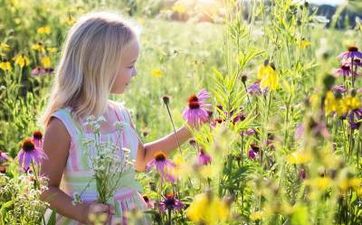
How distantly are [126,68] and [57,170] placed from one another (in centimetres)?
41

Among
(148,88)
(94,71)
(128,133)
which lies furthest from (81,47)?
(148,88)

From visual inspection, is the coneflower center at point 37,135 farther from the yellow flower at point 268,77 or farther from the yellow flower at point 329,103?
the yellow flower at point 329,103

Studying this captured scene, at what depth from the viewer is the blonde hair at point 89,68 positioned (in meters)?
2.31

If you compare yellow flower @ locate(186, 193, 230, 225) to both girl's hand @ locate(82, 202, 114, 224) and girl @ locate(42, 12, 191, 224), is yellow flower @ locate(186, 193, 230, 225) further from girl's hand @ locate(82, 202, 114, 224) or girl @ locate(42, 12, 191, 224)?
girl @ locate(42, 12, 191, 224)

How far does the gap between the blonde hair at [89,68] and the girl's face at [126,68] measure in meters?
0.02

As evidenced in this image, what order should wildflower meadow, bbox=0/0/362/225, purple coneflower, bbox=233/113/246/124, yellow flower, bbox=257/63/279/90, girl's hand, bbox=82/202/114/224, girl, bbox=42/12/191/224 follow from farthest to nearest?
1. girl, bbox=42/12/191/224
2. purple coneflower, bbox=233/113/246/124
3. girl's hand, bbox=82/202/114/224
4. yellow flower, bbox=257/63/279/90
5. wildflower meadow, bbox=0/0/362/225

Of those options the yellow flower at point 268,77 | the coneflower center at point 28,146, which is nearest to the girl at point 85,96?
the coneflower center at point 28,146

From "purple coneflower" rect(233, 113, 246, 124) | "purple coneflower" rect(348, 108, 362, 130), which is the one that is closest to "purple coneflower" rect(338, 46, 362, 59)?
"purple coneflower" rect(348, 108, 362, 130)

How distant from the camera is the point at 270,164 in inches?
84.8

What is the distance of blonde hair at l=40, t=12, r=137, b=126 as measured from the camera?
2314 mm

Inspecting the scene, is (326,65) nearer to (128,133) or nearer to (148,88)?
(128,133)

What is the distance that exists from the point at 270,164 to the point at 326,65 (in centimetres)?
115

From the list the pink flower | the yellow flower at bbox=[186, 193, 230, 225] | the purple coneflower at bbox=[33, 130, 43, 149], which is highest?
the yellow flower at bbox=[186, 193, 230, 225]

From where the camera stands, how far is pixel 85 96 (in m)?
2.33
